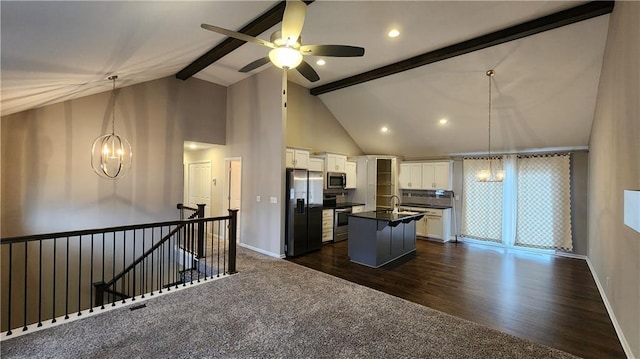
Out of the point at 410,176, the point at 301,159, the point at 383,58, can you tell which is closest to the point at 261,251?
the point at 301,159

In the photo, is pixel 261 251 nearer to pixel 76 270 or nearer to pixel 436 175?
pixel 76 270

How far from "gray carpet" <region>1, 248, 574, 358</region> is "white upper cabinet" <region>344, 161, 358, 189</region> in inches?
168

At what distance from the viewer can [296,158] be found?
5996 millimetres

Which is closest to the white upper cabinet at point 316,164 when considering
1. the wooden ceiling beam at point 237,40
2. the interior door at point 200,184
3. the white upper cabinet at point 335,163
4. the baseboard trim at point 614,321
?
the white upper cabinet at point 335,163

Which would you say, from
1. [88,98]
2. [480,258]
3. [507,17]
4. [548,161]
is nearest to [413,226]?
[480,258]

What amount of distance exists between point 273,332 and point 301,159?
3.89 m

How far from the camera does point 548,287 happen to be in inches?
166

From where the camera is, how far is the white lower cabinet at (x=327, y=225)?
6769mm

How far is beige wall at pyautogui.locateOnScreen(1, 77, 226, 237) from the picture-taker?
4352 millimetres

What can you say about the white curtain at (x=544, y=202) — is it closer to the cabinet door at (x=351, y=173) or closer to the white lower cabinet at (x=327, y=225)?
the cabinet door at (x=351, y=173)

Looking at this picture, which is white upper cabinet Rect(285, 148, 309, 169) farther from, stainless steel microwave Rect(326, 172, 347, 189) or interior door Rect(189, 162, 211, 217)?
interior door Rect(189, 162, 211, 217)

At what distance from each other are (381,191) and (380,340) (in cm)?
591

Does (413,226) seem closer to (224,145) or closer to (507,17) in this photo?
(507,17)

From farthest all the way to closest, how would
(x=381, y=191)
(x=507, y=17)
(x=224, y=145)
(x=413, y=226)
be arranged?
(x=381, y=191) → (x=224, y=145) → (x=413, y=226) → (x=507, y=17)
